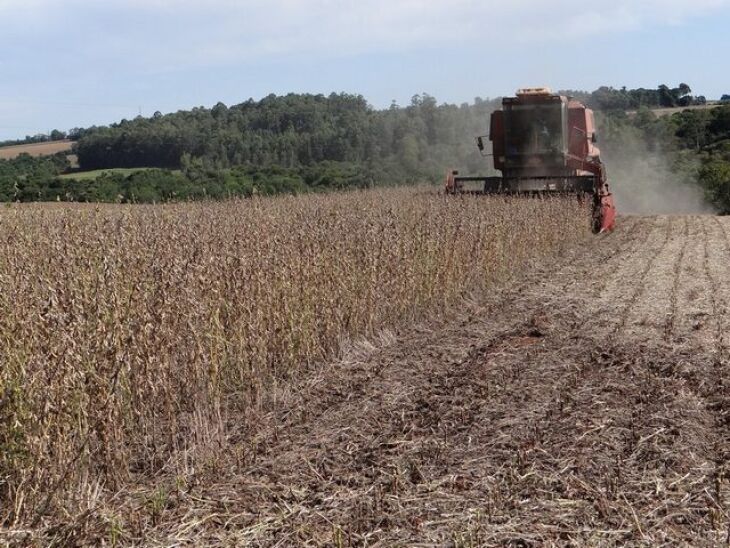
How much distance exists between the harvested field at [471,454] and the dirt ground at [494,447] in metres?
0.01

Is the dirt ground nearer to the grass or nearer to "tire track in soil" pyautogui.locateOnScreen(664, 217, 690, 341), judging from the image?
"tire track in soil" pyautogui.locateOnScreen(664, 217, 690, 341)

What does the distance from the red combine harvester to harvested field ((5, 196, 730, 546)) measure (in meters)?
9.04

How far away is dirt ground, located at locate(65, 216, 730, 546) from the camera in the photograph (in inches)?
148

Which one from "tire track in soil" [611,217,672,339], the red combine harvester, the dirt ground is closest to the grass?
the dirt ground

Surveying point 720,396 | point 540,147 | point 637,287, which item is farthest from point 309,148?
point 720,396

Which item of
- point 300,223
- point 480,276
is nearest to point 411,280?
point 300,223

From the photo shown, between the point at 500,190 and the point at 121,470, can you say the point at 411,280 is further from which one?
the point at 500,190

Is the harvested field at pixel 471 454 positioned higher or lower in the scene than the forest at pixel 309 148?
lower

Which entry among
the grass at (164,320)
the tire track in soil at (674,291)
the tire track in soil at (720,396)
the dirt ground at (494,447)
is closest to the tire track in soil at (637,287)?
the dirt ground at (494,447)

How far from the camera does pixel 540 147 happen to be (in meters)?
17.6

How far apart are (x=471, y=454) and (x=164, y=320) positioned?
190cm

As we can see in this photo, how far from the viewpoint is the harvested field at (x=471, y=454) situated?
3736mm

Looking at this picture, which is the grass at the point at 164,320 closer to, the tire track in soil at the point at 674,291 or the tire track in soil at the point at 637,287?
→ the tire track in soil at the point at 637,287

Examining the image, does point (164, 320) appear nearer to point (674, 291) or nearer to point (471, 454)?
point (471, 454)
